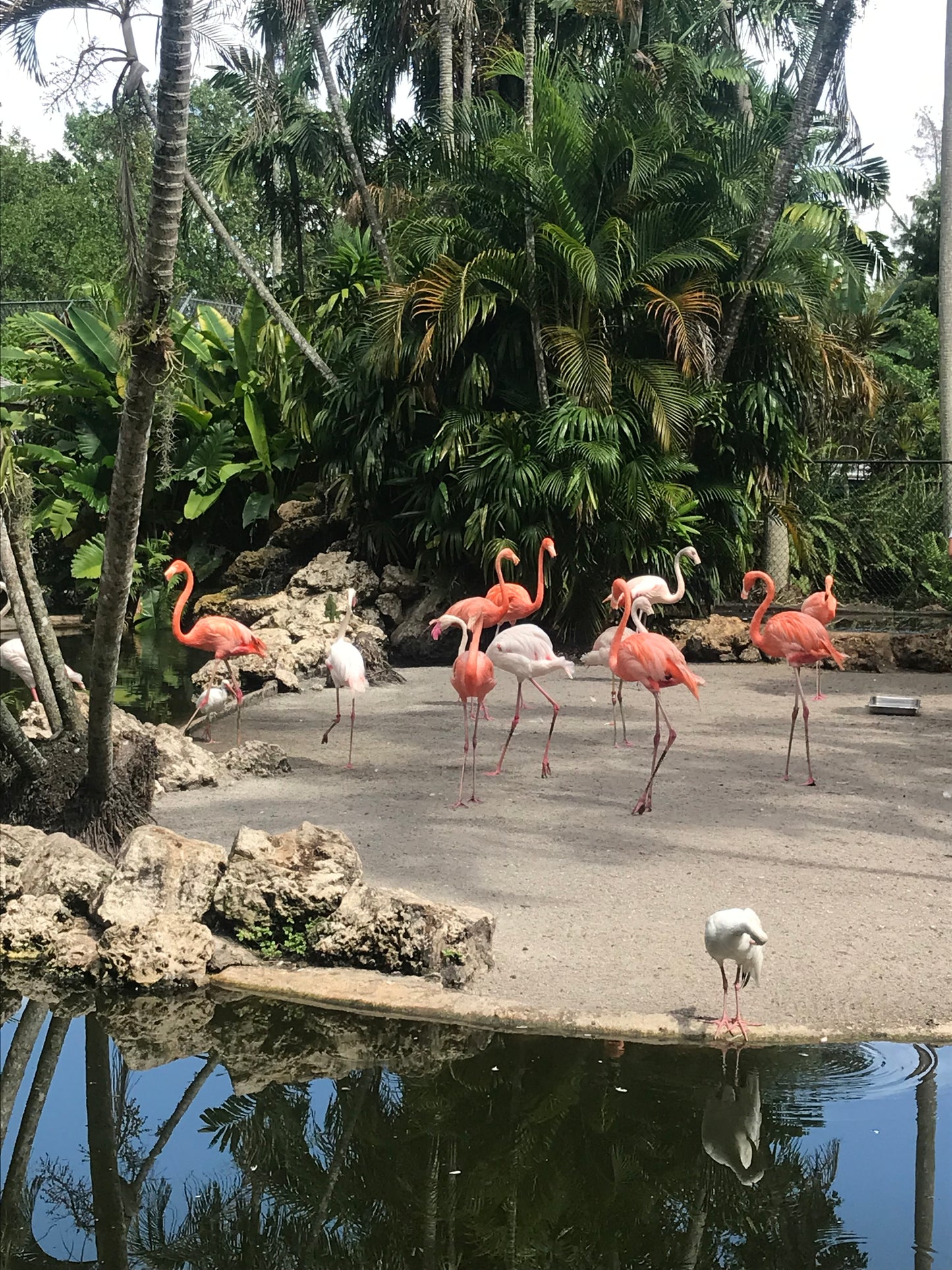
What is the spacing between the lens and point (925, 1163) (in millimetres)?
3889

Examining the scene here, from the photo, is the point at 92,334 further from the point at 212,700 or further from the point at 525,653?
the point at 525,653

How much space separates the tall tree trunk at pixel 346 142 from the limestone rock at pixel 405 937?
36.6ft

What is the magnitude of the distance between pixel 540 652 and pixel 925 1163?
15.6 ft

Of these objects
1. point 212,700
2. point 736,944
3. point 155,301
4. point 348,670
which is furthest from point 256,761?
point 736,944

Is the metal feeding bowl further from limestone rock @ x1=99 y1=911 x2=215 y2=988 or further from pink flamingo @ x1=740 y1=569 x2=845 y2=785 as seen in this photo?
limestone rock @ x1=99 y1=911 x2=215 y2=988

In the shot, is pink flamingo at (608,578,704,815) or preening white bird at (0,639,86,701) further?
preening white bird at (0,639,86,701)

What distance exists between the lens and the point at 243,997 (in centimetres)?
506

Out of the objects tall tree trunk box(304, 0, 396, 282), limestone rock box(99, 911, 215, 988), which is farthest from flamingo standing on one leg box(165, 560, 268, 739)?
tall tree trunk box(304, 0, 396, 282)

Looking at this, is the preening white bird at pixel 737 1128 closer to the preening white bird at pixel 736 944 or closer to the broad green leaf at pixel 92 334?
the preening white bird at pixel 736 944

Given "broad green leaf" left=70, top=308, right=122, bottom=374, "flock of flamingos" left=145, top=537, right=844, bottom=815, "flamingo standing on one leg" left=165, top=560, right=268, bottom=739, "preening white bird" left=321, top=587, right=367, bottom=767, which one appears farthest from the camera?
"broad green leaf" left=70, top=308, right=122, bottom=374

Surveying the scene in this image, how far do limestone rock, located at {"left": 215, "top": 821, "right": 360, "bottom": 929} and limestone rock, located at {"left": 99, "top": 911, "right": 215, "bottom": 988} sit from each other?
202mm

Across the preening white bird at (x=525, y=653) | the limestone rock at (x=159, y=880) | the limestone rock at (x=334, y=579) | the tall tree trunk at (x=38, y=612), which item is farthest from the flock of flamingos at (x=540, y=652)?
the limestone rock at (x=334, y=579)

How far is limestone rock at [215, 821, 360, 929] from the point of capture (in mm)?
5383

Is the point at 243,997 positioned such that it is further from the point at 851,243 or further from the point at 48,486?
the point at 48,486
